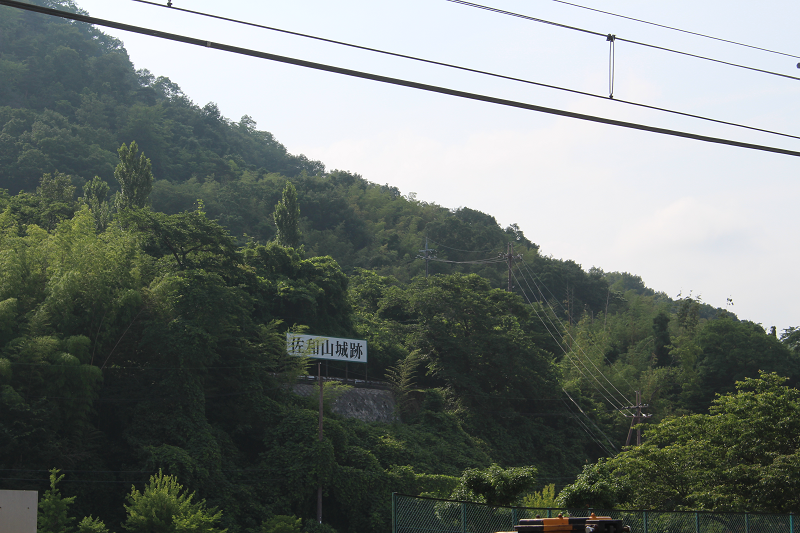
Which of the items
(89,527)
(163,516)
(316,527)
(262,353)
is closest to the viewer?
(89,527)

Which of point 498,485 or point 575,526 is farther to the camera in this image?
point 498,485

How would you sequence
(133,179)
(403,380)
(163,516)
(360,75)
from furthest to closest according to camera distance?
(133,179), (403,380), (163,516), (360,75)

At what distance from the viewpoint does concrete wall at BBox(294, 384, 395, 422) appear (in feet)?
127

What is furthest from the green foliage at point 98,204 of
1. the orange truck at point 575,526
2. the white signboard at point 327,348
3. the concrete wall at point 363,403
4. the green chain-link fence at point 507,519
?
the orange truck at point 575,526

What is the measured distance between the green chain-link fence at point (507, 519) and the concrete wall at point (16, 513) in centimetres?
532

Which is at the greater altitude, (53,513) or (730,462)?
(730,462)

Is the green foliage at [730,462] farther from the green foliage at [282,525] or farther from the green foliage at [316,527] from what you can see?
the green foliage at [282,525]

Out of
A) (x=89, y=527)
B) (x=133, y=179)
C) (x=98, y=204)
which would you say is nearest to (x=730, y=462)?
(x=89, y=527)

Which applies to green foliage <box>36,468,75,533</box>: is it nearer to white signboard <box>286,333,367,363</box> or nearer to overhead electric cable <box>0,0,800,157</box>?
white signboard <box>286,333,367,363</box>

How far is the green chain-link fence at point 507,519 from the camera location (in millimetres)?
11867

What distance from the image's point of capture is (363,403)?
40.6 meters

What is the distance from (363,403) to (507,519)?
94.5ft

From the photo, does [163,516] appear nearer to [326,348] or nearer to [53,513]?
[53,513]

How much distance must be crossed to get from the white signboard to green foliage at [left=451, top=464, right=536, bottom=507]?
19312 mm
